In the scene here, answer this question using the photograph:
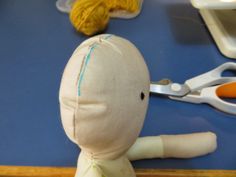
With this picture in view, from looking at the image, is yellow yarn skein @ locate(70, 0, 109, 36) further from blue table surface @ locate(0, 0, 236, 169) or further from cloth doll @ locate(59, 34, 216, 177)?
cloth doll @ locate(59, 34, 216, 177)

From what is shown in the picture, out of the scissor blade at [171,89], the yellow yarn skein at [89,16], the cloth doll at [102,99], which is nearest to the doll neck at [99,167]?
the cloth doll at [102,99]

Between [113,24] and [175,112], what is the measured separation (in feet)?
0.76

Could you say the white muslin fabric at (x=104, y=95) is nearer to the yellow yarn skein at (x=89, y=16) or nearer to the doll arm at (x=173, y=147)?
the doll arm at (x=173, y=147)

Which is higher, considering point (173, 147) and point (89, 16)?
point (89, 16)

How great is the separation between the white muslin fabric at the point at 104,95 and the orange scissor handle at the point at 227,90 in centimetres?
17

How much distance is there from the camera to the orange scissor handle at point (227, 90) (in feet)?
1.26

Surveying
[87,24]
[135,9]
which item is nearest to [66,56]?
[87,24]

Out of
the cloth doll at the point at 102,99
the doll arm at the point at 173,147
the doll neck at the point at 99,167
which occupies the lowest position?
the doll arm at the point at 173,147

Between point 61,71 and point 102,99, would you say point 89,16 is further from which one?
point 102,99

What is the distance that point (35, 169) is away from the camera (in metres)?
0.34

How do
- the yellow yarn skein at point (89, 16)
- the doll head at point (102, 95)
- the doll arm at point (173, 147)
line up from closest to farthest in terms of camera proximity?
the doll head at point (102, 95)
the doll arm at point (173, 147)
the yellow yarn skein at point (89, 16)

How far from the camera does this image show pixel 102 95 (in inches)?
8.6

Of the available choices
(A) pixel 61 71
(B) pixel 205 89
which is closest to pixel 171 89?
(B) pixel 205 89

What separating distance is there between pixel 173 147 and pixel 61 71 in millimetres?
214
